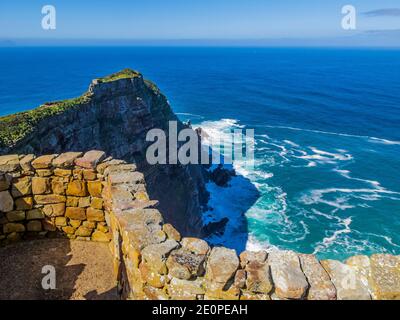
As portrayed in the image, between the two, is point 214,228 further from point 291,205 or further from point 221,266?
point 221,266

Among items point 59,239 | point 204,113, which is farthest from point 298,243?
point 204,113

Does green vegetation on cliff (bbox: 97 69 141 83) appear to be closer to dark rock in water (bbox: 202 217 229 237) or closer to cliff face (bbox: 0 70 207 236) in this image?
cliff face (bbox: 0 70 207 236)

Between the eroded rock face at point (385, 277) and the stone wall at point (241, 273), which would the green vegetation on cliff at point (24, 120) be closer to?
the stone wall at point (241, 273)


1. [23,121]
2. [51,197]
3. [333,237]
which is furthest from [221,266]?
[333,237]

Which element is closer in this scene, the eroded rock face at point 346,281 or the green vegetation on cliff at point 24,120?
the eroded rock face at point 346,281

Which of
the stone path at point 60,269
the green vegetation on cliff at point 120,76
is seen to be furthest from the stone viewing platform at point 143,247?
the green vegetation on cliff at point 120,76
